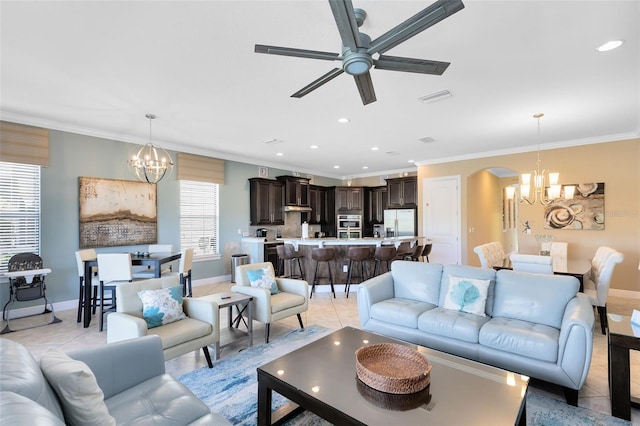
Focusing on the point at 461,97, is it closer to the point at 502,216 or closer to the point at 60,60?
the point at 60,60

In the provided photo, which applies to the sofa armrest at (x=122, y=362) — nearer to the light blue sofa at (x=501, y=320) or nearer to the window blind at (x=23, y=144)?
the light blue sofa at (x=501, y=320)

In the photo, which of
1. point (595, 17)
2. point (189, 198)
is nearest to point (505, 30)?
point (595, 17)

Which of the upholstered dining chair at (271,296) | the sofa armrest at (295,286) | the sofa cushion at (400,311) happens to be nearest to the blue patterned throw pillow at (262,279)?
the upholstered dining chair at (271,296)

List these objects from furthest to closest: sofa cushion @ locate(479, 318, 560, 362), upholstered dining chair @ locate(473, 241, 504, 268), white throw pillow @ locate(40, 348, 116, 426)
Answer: upholstered dining chair @ locate(473, 241, 504, 268)
sofa cushion @ locate(479, 318, 560, 362)
white throw pillow @ locate(40, 348, 116, 426)

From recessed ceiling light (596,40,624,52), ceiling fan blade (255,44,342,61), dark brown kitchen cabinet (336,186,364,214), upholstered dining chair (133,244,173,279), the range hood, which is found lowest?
upholstered dining chair (133,244,173,279)

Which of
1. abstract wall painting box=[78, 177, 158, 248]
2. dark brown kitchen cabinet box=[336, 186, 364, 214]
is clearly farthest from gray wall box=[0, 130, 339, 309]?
dark brown kitchen cabinet box=[336, 186, 364, 214]

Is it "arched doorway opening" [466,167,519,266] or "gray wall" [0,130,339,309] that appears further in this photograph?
"arched doorway opening" [466,167,519,266]

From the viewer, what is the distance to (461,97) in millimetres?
3543

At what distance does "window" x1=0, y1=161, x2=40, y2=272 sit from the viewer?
13.5ft

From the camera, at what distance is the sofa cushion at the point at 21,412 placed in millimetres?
795

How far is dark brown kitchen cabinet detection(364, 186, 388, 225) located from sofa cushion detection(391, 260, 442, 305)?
19.2 feet

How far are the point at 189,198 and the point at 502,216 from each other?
341 inches

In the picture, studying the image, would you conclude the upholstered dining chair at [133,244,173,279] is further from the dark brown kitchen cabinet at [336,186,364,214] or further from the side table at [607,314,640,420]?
the dark brown kitchen cabinet at [336,186,364,214]

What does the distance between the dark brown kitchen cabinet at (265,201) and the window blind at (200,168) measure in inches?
33.3
